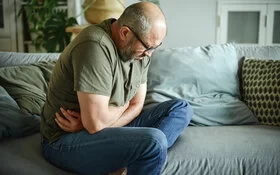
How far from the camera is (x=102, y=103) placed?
3.96 feet

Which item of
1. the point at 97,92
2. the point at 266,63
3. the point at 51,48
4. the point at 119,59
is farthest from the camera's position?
the point at 51,48

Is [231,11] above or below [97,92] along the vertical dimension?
above

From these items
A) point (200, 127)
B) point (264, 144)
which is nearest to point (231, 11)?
point (200, 127)

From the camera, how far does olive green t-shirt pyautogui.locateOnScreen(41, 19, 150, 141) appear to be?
1170mm

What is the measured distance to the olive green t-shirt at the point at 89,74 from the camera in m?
1.17

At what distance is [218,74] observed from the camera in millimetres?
1932

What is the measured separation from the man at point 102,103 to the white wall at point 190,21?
2.01 metres

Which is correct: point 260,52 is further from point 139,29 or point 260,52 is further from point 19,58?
Result: point 19,58

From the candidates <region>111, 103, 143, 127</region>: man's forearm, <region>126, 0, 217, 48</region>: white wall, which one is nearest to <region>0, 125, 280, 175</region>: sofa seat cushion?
<region>111, 103, 143, 127</region>: man's forearm

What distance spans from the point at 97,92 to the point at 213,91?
36.8 inches

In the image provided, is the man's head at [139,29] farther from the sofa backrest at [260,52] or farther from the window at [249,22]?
the window at [249,22]

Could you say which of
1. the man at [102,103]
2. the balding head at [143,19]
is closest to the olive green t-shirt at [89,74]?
the man at [102,103]

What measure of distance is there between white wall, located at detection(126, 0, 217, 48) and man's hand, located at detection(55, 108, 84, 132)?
219cm

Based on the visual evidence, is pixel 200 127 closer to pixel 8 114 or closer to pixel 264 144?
pixel 264 144
